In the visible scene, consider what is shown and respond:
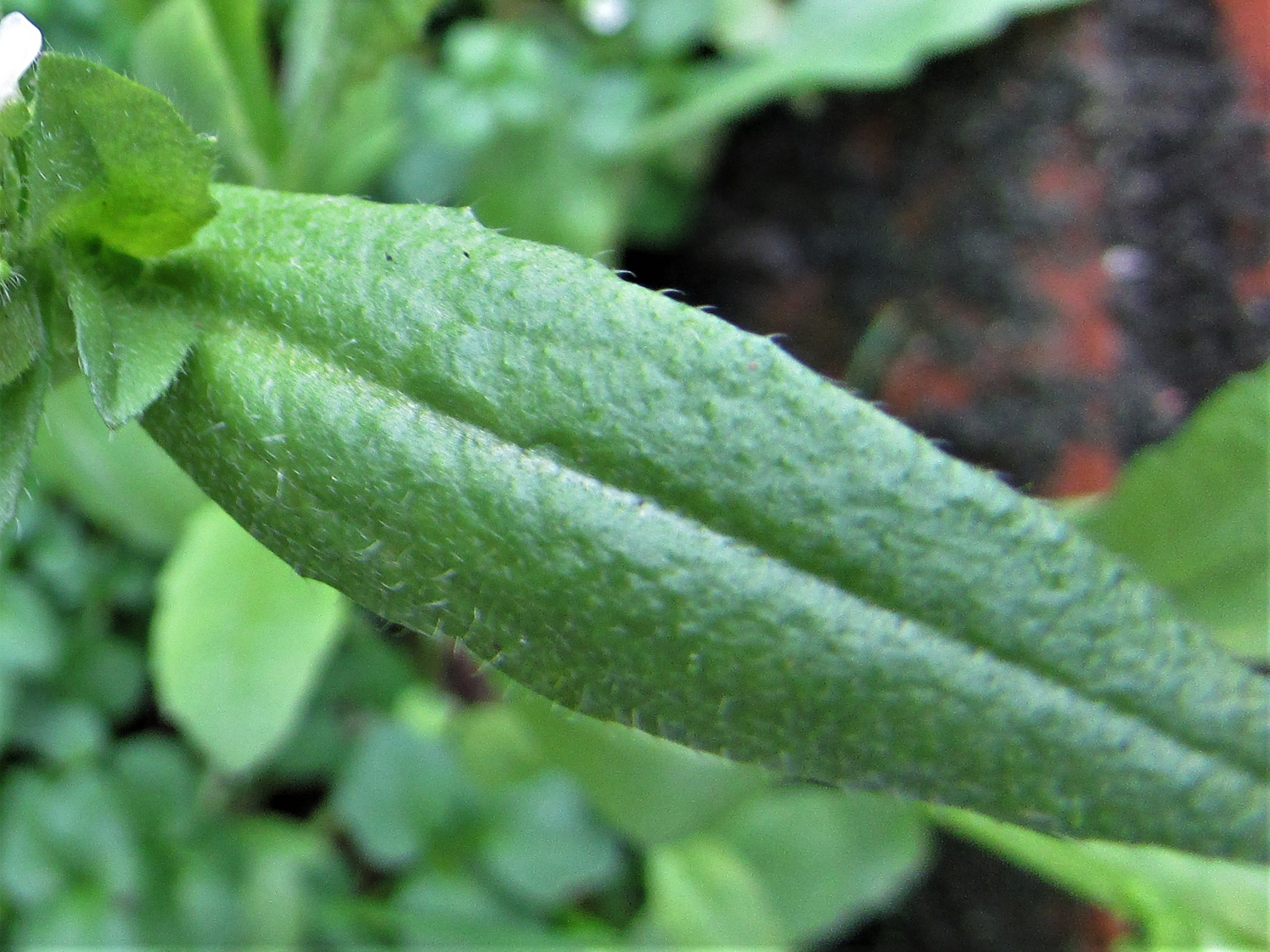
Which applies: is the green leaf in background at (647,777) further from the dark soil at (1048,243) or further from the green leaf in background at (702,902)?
the dark soil at (1048,243)

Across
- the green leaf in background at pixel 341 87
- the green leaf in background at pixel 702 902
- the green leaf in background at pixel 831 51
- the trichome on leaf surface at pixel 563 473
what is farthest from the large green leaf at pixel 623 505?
the green leaf in background at pixel 831 51

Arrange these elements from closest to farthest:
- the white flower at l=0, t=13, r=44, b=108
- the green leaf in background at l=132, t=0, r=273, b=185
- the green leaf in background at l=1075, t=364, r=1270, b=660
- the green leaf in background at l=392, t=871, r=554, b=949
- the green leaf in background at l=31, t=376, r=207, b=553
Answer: the white flower at l=0, t=13, r=44, b=108, the green leaf in background at l=1075, t=364, r=1270, b=660, the green leaf in background at l=132, t=0, r=273, b=185, the green leaf in background at l=31, t=376, r=207, b=553, the green leaf in background at l=392, t=871, r=554, b=949

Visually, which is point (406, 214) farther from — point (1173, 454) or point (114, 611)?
point (114, 611)

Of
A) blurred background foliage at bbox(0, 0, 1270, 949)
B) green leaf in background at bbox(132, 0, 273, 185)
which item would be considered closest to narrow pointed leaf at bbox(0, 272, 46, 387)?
blurred background foliage at bbox(0, 0, 1270, 949)

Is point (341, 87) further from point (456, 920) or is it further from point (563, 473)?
point (456, 920)

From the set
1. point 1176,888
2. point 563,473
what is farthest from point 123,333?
point 1176,888

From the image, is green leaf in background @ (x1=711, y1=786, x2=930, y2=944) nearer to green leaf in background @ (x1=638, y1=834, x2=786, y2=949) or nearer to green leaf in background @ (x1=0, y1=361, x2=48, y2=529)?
green leaf in background @ (x1=638, y1=834, x2=786, y2=949)

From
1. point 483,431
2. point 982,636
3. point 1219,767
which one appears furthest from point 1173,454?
point 483,431
